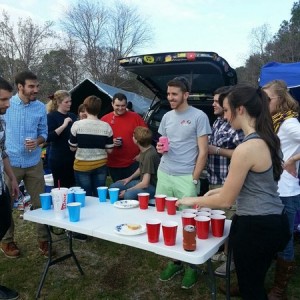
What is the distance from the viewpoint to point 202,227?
1911mm

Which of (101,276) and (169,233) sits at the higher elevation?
(169,233)

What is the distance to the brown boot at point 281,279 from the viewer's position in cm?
251

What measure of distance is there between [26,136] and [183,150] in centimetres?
167

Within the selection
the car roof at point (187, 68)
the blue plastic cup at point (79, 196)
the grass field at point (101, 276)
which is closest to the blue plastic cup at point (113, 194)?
the blue plastic cup at point (79, 196)

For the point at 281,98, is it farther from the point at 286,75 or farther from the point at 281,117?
the point at 286,75

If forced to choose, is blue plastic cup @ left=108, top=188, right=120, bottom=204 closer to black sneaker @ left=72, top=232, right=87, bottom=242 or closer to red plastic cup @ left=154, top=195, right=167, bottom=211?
red plastic cup @ left=154, top=195, right=167, bottom=211

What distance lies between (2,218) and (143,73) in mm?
2528

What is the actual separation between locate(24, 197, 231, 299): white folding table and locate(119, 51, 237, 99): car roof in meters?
1.88

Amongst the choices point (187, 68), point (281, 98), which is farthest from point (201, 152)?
point (187, 68)

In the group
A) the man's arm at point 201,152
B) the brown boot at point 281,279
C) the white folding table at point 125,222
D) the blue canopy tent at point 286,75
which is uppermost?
the blue canopy tent at point 286,75

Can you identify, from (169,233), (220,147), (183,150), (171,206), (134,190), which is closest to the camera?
(169,233)

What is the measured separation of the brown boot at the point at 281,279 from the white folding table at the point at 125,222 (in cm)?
70

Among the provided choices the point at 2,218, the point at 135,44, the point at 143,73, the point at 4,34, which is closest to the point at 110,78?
the point at 135,44

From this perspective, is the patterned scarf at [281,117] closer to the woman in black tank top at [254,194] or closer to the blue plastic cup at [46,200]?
the woman in black tank top at [254,194]
